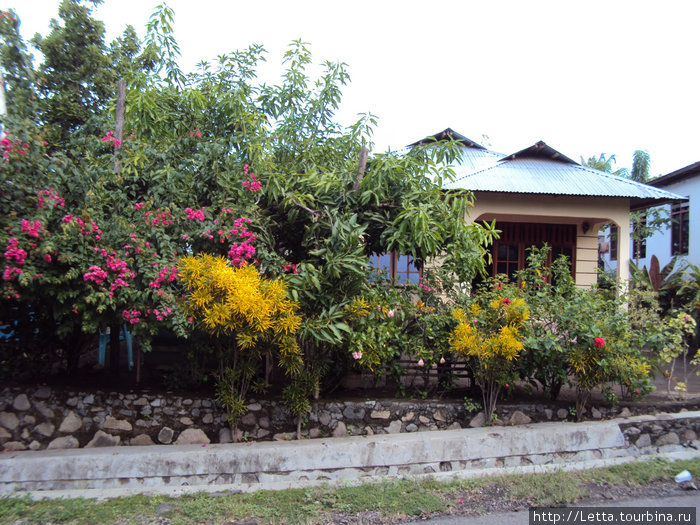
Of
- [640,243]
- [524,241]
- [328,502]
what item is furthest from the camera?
[640,243]

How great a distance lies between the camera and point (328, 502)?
4.25 m

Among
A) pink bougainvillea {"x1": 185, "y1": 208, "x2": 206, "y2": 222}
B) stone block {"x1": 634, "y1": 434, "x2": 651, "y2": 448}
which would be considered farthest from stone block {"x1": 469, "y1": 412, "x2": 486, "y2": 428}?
pink bougainvillea {"x1": 185, "y1": 208, "x2": 206, "y2": 222}

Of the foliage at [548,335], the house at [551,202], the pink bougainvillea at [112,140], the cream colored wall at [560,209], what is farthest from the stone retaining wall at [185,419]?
the cream colored wall at [560,209]

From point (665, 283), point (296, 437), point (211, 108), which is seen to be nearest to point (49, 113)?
point (211, 108)

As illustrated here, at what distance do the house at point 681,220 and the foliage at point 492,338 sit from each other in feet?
31.8

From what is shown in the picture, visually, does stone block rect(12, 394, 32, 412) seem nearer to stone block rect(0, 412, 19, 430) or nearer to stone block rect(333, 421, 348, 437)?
stone block rect(0, 412, 19, 430)

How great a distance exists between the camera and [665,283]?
1127 centimetres

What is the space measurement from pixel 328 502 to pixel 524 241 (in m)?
8.03

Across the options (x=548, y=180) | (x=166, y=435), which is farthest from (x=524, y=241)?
(x=166, y=435)

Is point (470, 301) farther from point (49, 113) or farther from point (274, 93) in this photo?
point (49, 113)

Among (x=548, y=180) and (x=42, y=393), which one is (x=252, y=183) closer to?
(x=42, y=393)

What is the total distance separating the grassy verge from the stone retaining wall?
87 centimetres

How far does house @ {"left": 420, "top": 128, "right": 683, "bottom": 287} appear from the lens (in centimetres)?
888

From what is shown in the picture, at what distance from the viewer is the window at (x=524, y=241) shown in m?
10.5
